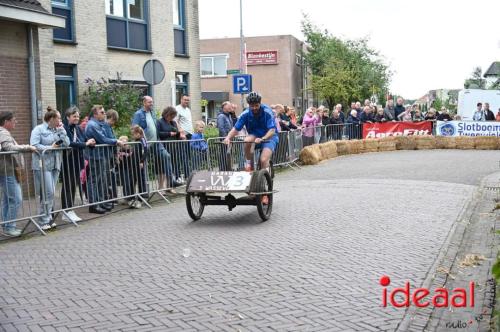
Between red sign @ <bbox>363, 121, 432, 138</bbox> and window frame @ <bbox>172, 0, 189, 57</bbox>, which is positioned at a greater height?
window frame @ <bbox>172, 0, 189, 57</bbox>

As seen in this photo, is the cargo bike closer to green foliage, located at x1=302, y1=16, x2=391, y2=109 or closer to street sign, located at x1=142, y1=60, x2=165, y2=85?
street sign, located at x1=142, y1=60, x2=165, y2=85

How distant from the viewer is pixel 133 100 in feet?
59.7

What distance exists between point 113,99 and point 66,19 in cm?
261

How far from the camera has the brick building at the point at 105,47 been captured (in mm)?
13719

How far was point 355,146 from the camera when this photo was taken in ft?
76.6

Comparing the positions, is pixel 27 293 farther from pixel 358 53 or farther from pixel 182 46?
pixel 358 53

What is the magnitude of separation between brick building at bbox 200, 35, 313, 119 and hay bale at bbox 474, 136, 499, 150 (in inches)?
1092

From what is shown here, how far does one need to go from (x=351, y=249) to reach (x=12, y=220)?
462cm

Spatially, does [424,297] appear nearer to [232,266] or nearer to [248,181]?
[232,266]

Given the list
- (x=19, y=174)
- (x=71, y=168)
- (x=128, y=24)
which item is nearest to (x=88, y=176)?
(x=71, y=168)

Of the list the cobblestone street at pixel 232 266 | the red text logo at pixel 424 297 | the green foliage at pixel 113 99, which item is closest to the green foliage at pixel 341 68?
the green foliage at pixel 113 99

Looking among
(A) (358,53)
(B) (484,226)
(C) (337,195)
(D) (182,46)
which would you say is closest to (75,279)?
(B) (484,226)

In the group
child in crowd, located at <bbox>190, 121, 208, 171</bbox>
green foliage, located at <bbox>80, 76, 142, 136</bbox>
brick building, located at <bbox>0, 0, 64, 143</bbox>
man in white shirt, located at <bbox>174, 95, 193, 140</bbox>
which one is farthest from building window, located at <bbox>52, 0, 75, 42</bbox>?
child in crowd, located at <bbox>190, 121, 208, 171</bbox>

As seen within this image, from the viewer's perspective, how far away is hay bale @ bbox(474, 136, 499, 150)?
24688 mm
